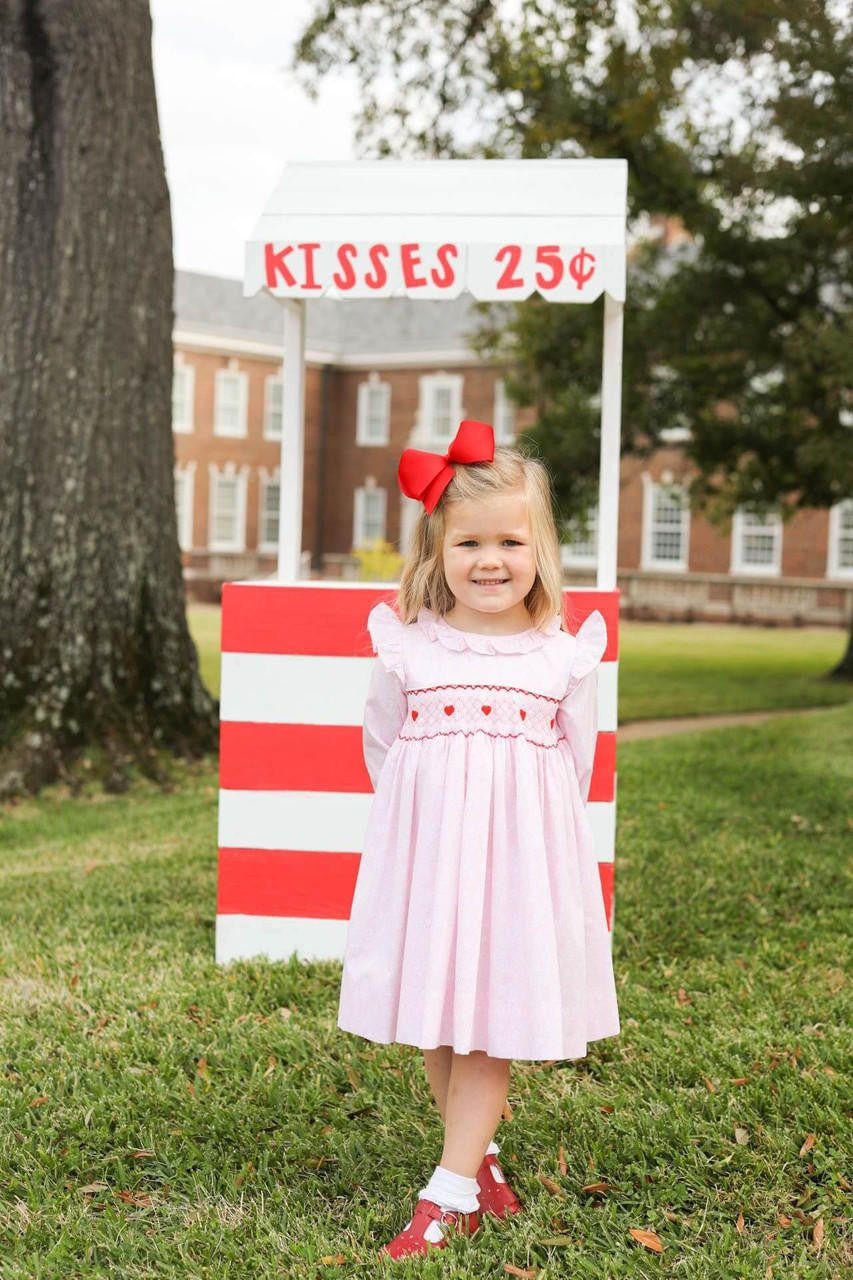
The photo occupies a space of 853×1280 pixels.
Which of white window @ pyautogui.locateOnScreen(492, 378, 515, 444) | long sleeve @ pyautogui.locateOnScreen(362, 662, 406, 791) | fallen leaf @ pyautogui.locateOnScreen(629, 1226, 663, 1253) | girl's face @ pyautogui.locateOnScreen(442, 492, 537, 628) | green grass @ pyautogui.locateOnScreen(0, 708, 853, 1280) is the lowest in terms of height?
green grass @ pyautogui.locateOnScreen(0, 708, 853, 1280)

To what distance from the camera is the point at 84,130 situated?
25.8ft

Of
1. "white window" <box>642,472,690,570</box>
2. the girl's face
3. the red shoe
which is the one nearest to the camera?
the red shoe

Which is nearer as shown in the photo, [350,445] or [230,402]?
[230,402]

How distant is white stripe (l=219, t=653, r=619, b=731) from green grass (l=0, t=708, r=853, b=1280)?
2.73 feet

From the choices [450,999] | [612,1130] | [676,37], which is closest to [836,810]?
[612,1130]

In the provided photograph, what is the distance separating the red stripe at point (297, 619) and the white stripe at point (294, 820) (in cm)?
48

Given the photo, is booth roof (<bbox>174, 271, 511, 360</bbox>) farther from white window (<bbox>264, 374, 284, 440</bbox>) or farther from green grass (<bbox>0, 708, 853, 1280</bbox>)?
green grass (<bbox>0, 708, 853, 1280</bbox>)

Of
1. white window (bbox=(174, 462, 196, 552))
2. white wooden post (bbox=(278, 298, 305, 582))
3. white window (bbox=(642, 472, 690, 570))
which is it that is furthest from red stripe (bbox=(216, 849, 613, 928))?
white window (bbox=(174, 462, 196, 552))

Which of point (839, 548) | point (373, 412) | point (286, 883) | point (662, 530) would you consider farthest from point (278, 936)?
point (373, 412)

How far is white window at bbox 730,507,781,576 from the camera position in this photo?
31594 millimetres

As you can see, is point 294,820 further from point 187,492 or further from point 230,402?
point 230,402

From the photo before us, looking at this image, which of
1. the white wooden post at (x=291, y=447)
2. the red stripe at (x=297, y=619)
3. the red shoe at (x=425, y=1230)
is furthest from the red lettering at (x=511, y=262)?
the red shoe at (x=425, y=1230)

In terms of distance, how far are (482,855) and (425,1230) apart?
29.7 inches

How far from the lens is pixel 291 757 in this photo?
4605mm
